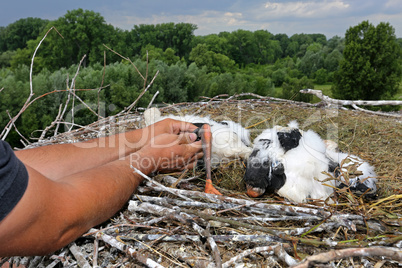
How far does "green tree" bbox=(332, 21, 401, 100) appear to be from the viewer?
39.5 ft

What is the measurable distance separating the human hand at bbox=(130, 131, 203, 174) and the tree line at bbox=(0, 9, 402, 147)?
91 centimetres

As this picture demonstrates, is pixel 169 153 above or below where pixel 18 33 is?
below

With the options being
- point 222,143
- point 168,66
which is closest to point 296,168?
point 222,143

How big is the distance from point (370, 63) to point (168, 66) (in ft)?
29.0

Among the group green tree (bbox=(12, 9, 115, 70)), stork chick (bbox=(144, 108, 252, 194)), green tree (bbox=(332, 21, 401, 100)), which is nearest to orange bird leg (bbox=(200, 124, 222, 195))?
stork chick (bbox=(144, 108, 252, 194))

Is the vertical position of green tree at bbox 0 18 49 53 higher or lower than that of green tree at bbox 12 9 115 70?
higher

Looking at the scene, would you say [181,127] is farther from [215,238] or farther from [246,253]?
[246,253]

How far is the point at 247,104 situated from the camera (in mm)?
2963

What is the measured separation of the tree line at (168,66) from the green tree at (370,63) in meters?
0.04

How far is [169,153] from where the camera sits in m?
1.73

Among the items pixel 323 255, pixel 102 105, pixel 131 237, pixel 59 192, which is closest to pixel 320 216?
pixel 323 255

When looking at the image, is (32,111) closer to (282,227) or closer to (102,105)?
(102,105)

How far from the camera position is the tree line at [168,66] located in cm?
827

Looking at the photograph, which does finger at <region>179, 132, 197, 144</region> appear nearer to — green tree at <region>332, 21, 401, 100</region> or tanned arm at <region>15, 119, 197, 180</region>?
tanned arm at <region>15, 119, 197, 180</region>
